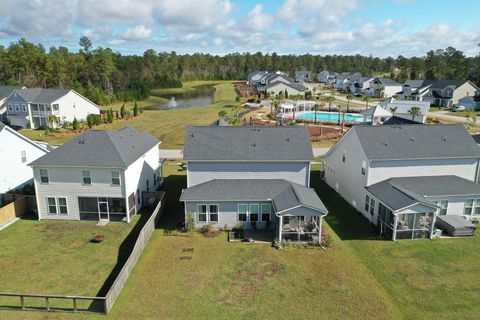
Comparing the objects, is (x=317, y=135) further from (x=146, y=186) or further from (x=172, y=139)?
(x=146, y=186)

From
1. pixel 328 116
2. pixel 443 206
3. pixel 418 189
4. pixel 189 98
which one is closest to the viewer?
pixel 418 189

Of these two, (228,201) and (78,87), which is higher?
(78,87)

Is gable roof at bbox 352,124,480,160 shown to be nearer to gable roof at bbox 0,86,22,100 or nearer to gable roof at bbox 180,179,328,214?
gable roof at bbox 180,179,328,214

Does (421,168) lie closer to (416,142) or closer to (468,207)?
(416,142)

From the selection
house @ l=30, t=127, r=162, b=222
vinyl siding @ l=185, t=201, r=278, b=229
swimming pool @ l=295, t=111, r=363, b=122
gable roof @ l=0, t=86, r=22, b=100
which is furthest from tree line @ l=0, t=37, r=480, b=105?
vinyl siding @ l=185, t=201, r=278, b=229

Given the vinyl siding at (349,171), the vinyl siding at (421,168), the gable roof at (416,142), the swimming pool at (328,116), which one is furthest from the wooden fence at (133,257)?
the swimming pool at (328,116)

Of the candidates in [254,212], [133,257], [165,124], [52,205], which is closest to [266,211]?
[254,212]

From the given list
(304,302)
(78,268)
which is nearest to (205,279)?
(304,302)
